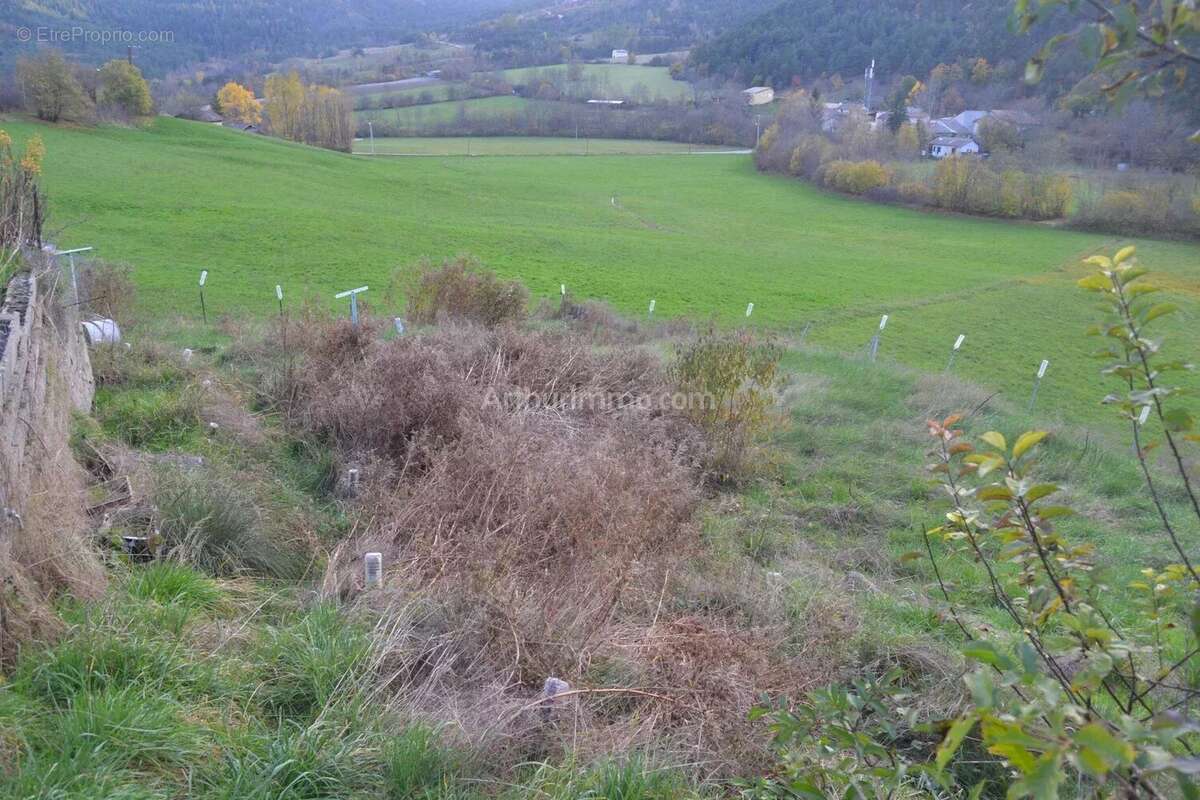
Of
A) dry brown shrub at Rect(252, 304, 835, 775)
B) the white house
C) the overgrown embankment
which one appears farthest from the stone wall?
the white house

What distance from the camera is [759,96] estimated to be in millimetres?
96875

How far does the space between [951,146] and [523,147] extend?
34.7 m

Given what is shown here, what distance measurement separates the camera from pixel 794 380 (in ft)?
43.7

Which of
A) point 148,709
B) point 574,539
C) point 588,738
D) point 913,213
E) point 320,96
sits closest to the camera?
point 148,709

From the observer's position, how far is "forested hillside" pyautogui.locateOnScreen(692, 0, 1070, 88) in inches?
3332

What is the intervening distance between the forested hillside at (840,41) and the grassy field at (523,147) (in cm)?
2648

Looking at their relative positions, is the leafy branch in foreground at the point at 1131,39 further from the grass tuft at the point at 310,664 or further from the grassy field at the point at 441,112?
the grassy field at the point at 441,112

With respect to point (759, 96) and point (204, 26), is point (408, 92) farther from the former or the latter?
point (759, 96)

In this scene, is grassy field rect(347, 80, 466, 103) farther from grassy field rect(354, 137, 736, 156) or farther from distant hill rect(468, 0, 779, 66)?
distant hill rect(468, 0, 779, 66)

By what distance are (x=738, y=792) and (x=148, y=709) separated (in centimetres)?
220

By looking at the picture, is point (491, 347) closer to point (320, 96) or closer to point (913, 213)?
point (913, 213)

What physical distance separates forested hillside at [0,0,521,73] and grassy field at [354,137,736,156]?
78.2 ft

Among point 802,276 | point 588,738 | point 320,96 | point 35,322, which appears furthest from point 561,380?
point 320,96
